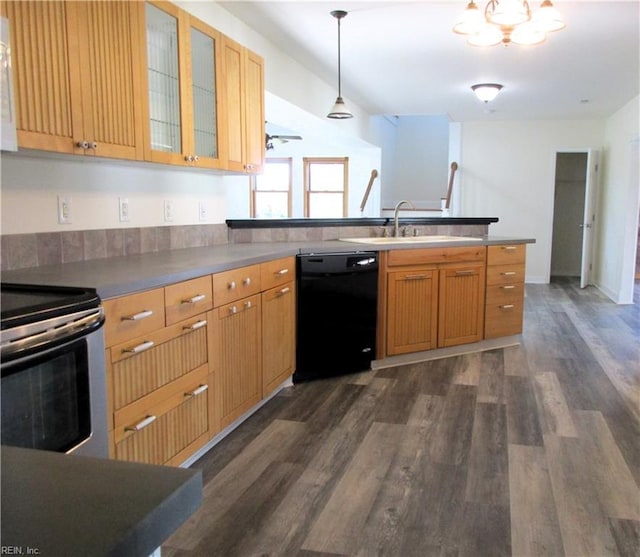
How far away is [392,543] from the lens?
1910 mm

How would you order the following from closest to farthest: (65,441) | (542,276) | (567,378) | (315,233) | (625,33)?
(65,441) → (567,378) → (625,33) → (315,233) → (542,276)

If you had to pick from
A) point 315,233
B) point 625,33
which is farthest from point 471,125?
point 315,233

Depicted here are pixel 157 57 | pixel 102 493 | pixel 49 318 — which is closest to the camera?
pixel 102 493

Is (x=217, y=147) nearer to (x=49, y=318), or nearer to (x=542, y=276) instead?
(x=49, y=318)

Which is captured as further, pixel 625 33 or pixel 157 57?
pixel 625 33

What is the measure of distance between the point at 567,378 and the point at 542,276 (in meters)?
4.88

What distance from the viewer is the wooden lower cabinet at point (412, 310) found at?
394 cm

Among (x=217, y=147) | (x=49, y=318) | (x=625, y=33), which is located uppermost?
(x=625, y=33)

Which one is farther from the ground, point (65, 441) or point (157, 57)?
point (157, 57)

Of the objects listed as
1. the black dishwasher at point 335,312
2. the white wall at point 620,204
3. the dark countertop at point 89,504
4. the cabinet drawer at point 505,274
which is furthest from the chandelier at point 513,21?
the white wall at point 620,204

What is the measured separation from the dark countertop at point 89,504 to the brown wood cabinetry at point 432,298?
10.9 feet

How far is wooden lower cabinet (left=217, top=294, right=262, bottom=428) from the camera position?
2607 mm

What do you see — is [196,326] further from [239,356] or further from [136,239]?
[136,239]

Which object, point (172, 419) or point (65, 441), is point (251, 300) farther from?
point (65, 441)
